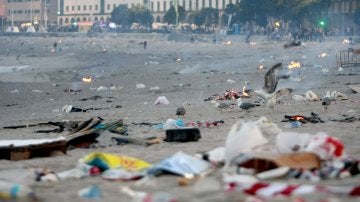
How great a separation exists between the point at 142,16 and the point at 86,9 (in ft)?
83.6

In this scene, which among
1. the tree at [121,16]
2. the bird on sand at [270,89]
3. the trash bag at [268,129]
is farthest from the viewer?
the tree at [121,16]

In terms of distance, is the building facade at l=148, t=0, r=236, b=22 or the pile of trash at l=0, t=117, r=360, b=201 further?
the building facade at l=148, t=0, r=236, b=22

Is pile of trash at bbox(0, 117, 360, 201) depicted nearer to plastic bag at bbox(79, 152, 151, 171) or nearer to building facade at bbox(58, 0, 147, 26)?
plastic bag at bbox(79, 152, 151, 171)

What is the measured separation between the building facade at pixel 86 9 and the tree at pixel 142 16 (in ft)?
38.6

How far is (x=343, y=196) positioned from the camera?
240 inches

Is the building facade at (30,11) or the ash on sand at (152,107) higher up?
the building facade at (30,11)

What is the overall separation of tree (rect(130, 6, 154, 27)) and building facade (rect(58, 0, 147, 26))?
11752 mm

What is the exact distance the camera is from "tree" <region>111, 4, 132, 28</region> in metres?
117

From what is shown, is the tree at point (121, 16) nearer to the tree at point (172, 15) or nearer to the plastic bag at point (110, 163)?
the tree at point (172, 15)

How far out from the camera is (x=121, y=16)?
391 feet

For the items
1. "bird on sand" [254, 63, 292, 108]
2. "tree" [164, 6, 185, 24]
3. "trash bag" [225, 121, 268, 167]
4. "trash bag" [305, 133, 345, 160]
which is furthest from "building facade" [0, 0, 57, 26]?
"trash bag" [305, 133, 345, 160]

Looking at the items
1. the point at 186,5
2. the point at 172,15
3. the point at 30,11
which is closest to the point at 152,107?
the point at 172,15

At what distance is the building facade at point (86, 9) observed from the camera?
433 ft

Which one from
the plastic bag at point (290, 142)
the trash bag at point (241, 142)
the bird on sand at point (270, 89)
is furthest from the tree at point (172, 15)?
the plastic bag at point (290, 142)
